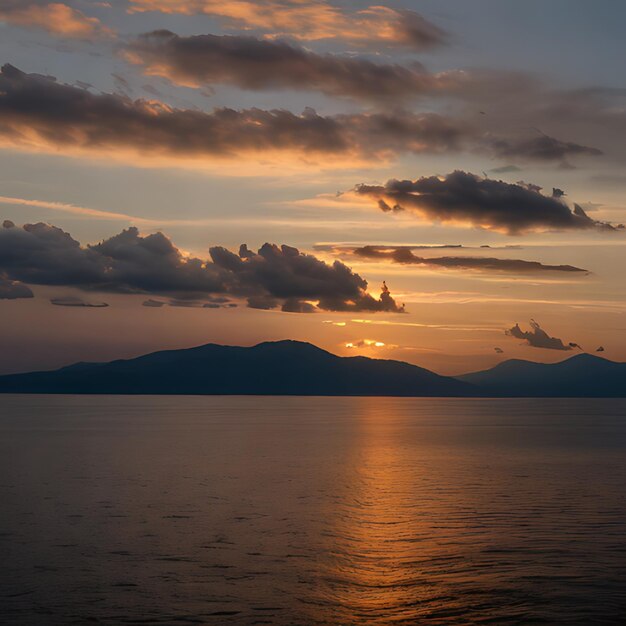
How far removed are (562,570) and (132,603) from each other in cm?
1820

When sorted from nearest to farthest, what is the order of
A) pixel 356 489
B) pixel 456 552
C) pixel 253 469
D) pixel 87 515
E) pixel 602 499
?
pixel 456 552 < pixel 87 515 < pixel 602 499 < pixel 356 489 < pixel 253 469

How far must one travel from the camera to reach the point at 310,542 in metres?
40.7

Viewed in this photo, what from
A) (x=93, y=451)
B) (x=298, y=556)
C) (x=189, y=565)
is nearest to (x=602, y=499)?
(x=298, y=556)

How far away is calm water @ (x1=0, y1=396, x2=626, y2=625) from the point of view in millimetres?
28734

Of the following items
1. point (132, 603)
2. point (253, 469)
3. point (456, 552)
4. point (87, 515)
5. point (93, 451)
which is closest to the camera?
point (132, 603)

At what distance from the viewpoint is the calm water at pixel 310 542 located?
94.3 feet

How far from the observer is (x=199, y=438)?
405 ft

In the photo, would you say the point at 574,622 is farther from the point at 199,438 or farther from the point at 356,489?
the point at 199,438

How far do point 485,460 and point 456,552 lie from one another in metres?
52.8

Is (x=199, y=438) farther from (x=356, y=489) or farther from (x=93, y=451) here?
(x=356, y=489)

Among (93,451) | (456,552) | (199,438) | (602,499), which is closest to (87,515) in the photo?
(456,552)

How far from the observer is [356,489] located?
62781 millimetres

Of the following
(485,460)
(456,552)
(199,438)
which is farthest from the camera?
(199,438)

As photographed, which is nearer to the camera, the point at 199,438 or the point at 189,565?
the point at 189,565
